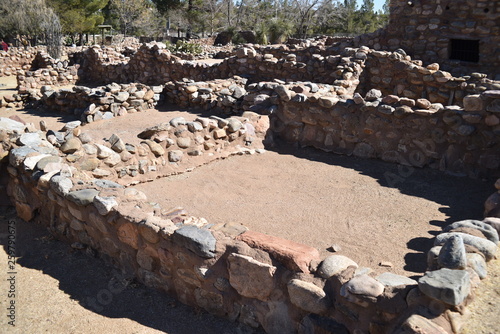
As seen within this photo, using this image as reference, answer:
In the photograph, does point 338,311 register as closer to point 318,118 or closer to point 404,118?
point 404,118

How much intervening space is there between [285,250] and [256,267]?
23 cm

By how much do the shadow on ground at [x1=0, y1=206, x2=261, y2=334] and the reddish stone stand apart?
2.00 ft

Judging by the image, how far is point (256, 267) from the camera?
3262mm

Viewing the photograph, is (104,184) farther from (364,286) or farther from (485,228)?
(485,228)

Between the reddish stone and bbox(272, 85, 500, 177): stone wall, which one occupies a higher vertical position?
bbox(272, 85, 500, 177): stone wall

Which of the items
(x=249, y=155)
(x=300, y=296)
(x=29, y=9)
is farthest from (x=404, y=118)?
(x=29, y=9)

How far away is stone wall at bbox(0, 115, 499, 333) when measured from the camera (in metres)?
2.69

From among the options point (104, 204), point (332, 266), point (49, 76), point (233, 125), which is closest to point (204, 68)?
point (233, 125)

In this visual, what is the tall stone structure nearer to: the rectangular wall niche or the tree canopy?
the rectangular wall niche

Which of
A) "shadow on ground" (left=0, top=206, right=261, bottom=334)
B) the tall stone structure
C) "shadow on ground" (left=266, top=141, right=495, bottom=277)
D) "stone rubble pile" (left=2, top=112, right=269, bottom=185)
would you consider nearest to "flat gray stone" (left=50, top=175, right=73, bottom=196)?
"stone rubble pile" (left=2, top=112, right=269, bottom=185)

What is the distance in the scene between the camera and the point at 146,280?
4020 mm

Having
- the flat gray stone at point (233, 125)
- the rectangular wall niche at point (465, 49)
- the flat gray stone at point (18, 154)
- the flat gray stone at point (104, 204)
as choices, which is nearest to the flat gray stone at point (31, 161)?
the flat gray stone at point (18, 154)

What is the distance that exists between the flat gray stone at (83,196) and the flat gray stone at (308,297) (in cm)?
214

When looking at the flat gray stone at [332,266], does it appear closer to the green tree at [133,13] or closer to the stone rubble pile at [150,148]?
the stone rubble pile at [150,148]
